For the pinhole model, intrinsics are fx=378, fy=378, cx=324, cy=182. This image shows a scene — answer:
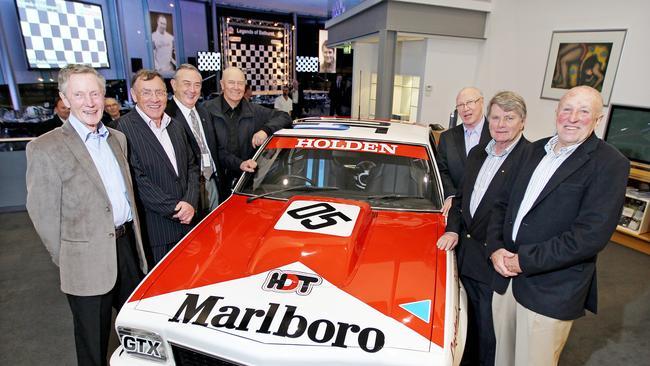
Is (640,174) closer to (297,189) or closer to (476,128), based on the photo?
(476,128)

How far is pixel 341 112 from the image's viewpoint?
1221 centimetres

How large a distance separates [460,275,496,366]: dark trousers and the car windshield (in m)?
0.52

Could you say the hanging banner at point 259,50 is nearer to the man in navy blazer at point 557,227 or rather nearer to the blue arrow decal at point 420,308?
the man in navy blazer at point 557,227

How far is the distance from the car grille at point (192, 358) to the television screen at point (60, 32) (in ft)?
21.8

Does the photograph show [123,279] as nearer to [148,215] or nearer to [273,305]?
[148,215]

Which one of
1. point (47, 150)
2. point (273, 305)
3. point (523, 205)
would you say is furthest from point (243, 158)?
point (523, 205)

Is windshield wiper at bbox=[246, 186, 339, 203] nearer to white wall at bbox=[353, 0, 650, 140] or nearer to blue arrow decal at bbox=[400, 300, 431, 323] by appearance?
blue arrow decal at bbox=[400, 300, 431, 323]

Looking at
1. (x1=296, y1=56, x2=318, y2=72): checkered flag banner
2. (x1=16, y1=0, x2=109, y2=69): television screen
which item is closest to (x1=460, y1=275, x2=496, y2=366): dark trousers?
(x1=16, y1=0, x2=109, y2=69): television screen

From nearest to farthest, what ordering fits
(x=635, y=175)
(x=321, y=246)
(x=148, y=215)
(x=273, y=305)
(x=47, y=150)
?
(x=273, y=305) → (x=47, y=150) → (x=321, y=246) → (x=148, y=215) → (x=635, y=175)

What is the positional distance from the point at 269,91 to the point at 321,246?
11248 millimetres

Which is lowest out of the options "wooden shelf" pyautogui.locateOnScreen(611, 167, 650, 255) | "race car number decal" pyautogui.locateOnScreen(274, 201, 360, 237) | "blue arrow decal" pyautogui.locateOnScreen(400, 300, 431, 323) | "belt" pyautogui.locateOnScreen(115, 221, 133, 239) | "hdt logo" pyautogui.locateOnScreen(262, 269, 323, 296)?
"wooden shelf" pyautogui.locateOnScreen(611, 167, 650, 255)

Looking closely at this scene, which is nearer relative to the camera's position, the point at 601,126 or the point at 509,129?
the point at 509,129

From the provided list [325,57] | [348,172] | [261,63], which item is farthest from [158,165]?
[325,57]

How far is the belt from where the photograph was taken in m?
1.89
